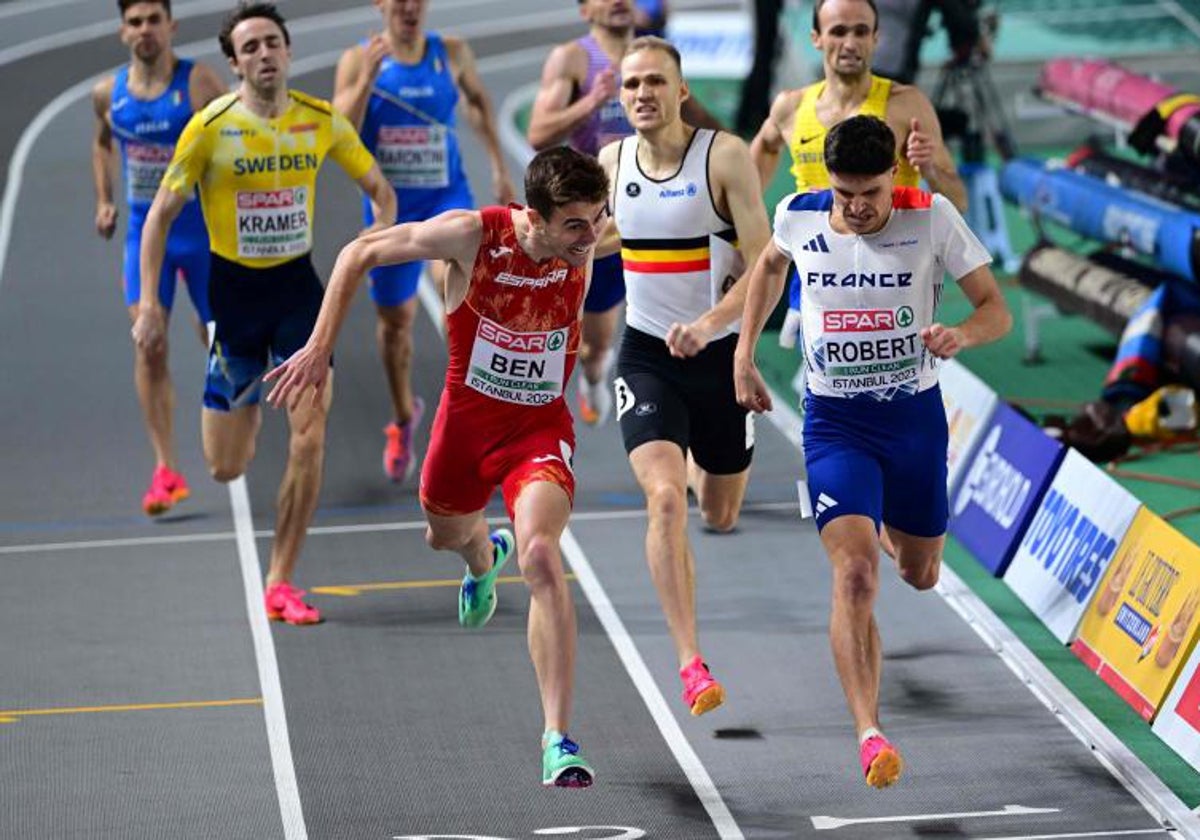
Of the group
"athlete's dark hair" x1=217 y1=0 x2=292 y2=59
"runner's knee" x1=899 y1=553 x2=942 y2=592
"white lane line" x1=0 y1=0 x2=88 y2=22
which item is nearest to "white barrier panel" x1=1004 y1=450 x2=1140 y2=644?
"runner's knee" x1=899 y1=553 x2=942 y2=592

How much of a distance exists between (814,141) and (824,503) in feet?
7.60

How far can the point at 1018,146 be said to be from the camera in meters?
20.3

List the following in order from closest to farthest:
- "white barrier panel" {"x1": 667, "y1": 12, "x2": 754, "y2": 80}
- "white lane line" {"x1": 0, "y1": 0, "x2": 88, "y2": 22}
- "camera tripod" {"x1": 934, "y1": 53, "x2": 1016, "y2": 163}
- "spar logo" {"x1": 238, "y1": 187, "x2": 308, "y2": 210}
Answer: "spar logo" {"x1": 238, "y1": 187, "x2": 308, "y2": 210}
"camera tripod" {"x1": 934, "y1": 53, "x2": 1016, "y2": 163}
"white lane line" {"x1": 0, "y1": 0, "x2": 88, "y2": 22}
"white barrier panel" {"x1": 667, "y1": 12, "x2": 754, "y2": 80}

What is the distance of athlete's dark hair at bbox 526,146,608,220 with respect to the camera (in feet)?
23.6

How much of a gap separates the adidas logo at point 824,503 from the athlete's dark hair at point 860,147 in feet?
3.53

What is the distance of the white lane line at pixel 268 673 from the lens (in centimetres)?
775

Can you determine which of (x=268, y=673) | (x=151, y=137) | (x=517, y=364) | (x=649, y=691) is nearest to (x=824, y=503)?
(x=517, y=364)

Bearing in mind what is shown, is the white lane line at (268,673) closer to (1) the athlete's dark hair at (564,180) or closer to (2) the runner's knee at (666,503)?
(2) the runner's knee at (666,503)

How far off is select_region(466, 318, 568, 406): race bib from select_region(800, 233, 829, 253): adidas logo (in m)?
0.86

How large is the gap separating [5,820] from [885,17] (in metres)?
9.57

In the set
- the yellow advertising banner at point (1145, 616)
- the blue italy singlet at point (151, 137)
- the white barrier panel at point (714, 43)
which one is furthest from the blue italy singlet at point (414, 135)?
the white barrier panel at point (714, 43)

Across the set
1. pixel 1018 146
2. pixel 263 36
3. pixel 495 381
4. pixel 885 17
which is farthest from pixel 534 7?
→ pixel 495 381

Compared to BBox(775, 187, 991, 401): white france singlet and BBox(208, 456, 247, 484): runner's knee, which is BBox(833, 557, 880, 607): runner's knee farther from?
BBox(208, 456, 247, 484): runner's knee

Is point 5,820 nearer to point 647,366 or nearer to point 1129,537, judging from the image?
point 647,366
